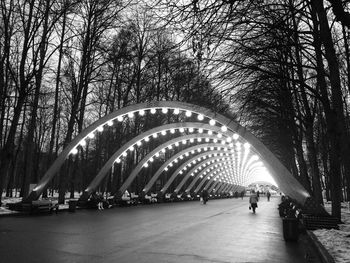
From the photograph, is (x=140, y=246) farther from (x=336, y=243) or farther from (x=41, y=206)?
(x=41, y=206)

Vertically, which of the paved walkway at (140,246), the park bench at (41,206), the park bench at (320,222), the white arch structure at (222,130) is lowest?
the paved walkway at (140,246)

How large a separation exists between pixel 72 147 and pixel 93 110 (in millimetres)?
18357

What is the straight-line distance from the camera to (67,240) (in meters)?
10.9

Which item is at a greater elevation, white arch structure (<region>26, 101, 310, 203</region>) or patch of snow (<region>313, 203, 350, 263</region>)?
white arch structure (<region>26, 101, 310, 203</region>)

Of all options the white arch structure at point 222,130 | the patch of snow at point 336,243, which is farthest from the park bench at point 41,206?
the patch of snow at point 336,243

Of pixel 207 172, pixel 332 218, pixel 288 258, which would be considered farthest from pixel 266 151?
pixel 207 172

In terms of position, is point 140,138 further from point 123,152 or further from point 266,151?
point 266,151

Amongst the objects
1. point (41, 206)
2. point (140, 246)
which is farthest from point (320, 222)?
point (41, 206)

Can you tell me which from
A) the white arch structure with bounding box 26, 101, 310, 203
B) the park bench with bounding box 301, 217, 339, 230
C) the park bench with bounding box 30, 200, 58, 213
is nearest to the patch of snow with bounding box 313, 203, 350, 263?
the park bench with bounding box 301, 217, 339, 230

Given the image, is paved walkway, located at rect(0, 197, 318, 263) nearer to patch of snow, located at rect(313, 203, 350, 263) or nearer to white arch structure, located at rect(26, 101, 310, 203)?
patch of snow, located at rect(313, 203, 350, 263)

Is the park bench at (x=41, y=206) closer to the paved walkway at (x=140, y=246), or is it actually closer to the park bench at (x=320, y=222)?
the paved walkway at (x=140, y=246)

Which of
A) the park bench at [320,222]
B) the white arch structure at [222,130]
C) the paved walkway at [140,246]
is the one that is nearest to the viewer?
the paved walkway at [140,246]

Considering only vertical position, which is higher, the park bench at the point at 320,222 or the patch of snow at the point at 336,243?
the park bench at the point at 320,222

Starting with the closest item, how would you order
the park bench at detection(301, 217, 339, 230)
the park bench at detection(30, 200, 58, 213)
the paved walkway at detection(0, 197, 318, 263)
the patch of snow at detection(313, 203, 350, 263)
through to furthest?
the paved walkway at detection(0, 197, 318, 263) → the patch of snow at detection(313, 203, 350, 263) → the park bench at detection(301, 217, 339, 230) → the park bench at detection(30, 200, 58, 213)
